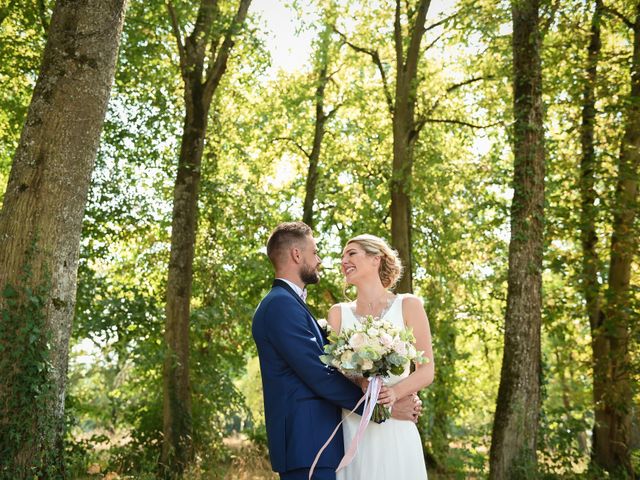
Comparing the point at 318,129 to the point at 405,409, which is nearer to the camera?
the point at 405,409

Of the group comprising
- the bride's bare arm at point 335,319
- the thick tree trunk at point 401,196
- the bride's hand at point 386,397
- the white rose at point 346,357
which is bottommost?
the bride's hand at point 386,397

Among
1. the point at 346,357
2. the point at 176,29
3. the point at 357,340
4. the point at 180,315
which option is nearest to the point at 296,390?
the point at 346,357

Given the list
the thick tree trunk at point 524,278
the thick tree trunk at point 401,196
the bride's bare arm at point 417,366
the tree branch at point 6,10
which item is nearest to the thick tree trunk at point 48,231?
the bride's bare arm at point 417,366

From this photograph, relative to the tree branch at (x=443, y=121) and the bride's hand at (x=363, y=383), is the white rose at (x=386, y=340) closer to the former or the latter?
the bride's hand at (x=363, y=383)

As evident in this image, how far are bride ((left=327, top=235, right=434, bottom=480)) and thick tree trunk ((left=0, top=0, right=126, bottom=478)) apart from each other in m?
2.31

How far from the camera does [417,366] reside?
5168mm

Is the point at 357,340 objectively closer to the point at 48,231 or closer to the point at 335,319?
the point at 335,319

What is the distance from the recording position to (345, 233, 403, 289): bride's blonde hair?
5.61m

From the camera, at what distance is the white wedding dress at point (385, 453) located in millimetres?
4996

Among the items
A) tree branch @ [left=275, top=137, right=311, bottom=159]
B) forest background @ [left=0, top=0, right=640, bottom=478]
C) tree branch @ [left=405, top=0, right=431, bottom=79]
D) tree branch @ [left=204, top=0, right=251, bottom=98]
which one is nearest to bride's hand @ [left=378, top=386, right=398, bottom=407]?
forest background @ [left=0, top=0, right=640, bottom=478]

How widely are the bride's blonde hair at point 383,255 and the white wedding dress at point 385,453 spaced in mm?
998

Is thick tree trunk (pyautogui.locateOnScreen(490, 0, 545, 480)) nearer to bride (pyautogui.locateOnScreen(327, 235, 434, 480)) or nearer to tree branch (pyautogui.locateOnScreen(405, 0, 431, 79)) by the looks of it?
bride (pyautogui.locateOnScreen(327, 235, 434, 480))

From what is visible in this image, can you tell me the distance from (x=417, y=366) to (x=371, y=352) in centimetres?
99

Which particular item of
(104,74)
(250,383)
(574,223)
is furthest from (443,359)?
(250,383)
